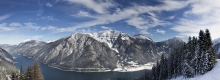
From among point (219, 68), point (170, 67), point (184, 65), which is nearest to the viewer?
point (219, 68)

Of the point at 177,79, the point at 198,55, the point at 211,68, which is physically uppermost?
the point at 198,55

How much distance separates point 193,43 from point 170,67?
2217 centimetres

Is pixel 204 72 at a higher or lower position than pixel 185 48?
lower

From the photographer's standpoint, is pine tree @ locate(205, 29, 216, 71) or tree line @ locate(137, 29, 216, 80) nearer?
pine tree @ locate(205, 29, 216, 71)

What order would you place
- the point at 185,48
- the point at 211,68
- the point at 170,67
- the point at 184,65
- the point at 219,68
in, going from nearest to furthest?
the point at 219,68 < the point at 211,68 < the point at 184,65 < the point at 185,48 < the point at 170,67

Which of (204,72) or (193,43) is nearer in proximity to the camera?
(204,72)

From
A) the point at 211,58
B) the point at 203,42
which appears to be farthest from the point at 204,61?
the point at 203,42

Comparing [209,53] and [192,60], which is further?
[192,60]

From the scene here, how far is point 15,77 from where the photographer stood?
245 feet

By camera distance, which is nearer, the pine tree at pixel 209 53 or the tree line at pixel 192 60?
the pine tree at pixel 209 53

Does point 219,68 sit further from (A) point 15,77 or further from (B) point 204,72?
(A) point 15,77

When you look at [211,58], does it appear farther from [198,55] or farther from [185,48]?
[185,48]

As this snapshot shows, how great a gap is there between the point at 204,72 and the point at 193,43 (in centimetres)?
2248

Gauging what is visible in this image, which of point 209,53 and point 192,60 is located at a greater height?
point 209,53
